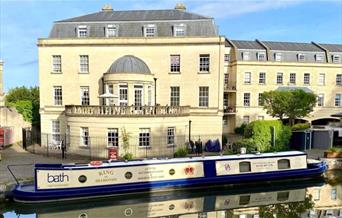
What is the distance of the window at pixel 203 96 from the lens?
2692 centimetres

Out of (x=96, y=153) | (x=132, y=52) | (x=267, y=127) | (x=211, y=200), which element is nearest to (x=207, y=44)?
(x=132, y=52)

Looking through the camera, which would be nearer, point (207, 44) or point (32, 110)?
point (207, 44)

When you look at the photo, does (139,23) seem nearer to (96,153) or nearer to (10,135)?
(96,153)

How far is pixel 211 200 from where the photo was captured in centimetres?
1688

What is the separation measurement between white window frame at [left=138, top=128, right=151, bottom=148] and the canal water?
19.0ft

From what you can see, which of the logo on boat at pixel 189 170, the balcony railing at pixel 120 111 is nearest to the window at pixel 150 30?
the balcony railing at pixel 120 111

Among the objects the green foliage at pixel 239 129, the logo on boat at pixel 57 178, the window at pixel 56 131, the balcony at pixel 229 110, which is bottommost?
the green foliage at pixel 239 129

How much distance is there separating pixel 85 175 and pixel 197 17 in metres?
16.9

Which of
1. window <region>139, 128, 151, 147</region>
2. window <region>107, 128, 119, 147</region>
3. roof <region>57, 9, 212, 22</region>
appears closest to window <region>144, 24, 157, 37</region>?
roof <region>57, 9, 212, 22</region>

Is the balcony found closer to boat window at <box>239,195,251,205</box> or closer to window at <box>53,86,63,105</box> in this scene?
window at <box>53,86,63,105</box>

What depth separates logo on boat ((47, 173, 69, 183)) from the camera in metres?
15.3

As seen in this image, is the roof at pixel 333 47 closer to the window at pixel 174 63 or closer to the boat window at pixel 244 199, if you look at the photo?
the window at pixel 174 63

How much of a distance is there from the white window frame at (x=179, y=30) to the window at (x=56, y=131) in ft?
39.1

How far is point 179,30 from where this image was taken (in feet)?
89.9
